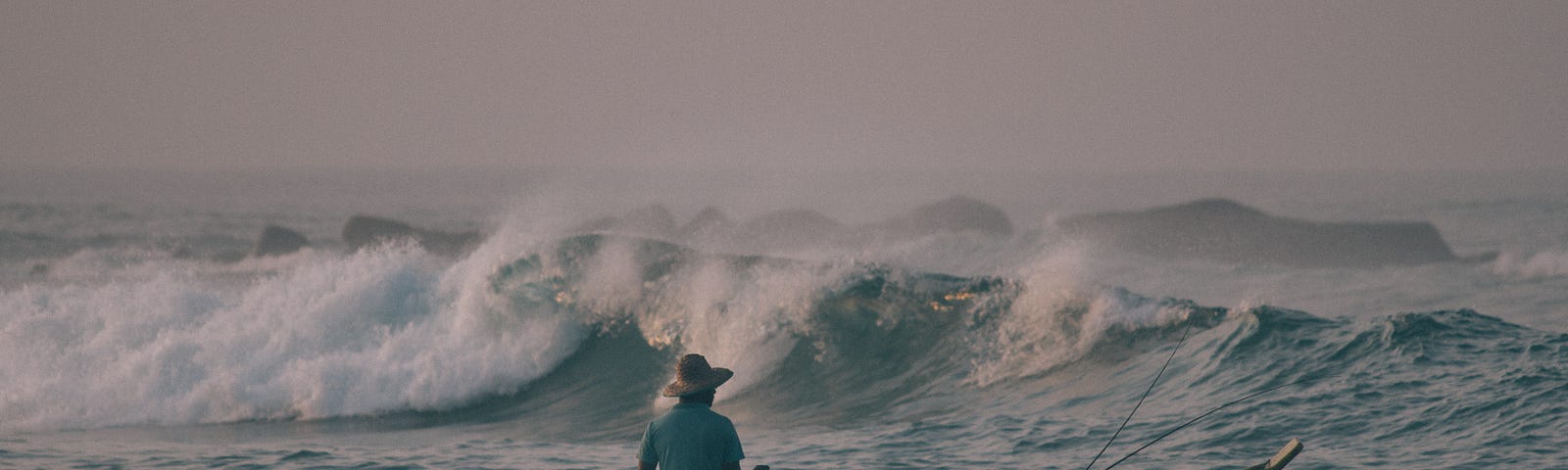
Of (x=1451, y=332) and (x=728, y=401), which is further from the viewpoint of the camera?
(x=728, y=401)

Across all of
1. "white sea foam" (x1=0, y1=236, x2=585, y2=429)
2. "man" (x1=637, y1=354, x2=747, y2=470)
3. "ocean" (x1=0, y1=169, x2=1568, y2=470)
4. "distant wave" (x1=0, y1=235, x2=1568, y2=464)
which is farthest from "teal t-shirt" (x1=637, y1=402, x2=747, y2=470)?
"white sea foam" (x1=0, y1=236, x2=585, y2=429)

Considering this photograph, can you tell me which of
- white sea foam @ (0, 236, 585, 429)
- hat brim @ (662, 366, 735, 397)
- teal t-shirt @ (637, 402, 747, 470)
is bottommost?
teal t-shirt @ (637, 402, 747, 470)

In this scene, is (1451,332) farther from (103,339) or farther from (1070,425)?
(103,339)

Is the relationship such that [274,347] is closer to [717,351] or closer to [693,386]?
[717,351]

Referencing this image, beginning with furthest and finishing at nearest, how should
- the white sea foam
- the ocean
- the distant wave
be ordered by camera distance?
the white sea foam < the distant wave < the ocean

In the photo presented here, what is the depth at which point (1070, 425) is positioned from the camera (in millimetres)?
10719

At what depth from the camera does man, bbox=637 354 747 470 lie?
5402 mm

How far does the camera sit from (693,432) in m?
5.41

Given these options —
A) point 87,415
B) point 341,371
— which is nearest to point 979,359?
point 341,371

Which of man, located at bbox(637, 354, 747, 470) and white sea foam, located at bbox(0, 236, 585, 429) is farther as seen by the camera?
white sea foam, located at bbox(0, 236, 585, 429)

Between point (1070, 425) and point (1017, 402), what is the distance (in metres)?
1.53

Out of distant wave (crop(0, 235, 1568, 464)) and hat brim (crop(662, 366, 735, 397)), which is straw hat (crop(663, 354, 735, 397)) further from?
distant wave (crop(0, 235, 1568, 464))

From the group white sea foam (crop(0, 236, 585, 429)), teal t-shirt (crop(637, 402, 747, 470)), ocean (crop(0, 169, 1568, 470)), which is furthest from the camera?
white sea foam (crop(0, 236, 585, 429))

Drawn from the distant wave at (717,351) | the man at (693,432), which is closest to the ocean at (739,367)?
the distant wave at (717,351)
